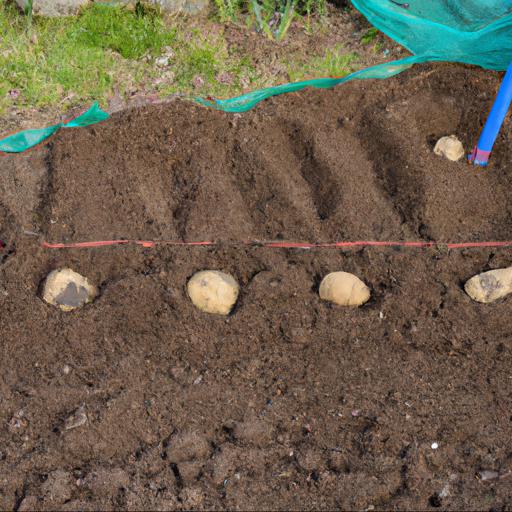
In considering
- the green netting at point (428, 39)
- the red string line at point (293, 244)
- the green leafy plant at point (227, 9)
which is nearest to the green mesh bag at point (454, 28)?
the green netting at point (428, 39)

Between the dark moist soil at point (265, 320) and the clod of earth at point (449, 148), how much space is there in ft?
0.21

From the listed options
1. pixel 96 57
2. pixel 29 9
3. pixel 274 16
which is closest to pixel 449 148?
pixel 274 16

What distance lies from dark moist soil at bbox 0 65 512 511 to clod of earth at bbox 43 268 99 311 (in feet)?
0.29

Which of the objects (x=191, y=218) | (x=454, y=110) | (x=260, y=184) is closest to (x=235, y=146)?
(x=260, y=184)

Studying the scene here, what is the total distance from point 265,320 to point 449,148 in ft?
5.21

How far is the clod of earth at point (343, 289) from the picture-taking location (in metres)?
3.31

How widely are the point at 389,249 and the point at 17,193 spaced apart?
2044 mm

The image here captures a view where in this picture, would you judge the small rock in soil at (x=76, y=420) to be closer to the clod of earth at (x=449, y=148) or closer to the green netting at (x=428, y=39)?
the green netting at (x=428, y=39)

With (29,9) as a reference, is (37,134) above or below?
below

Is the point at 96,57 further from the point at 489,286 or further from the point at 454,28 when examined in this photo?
the point at 489,286

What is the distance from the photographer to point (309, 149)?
398cm

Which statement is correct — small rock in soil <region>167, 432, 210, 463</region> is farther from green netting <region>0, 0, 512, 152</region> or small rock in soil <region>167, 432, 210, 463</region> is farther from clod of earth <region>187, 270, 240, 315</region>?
green netting <region>0, 0, 512, 152</region>

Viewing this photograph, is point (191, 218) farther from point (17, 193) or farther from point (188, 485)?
point (188, 485)

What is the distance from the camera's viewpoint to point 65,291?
3.29m
